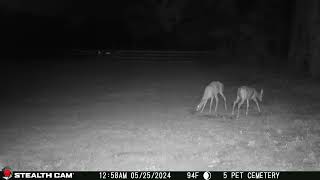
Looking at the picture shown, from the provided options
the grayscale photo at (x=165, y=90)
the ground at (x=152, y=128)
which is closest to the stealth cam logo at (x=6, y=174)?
the grayscale photo at (x=165, y=90)

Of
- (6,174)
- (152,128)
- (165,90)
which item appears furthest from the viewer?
(165,90)

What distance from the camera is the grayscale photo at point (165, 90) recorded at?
9.11m

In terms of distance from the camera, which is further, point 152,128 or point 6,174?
point 152,128

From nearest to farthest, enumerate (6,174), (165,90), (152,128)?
(6,174)
(152,128)
(165,90)

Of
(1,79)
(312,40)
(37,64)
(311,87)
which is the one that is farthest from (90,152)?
(37,64)

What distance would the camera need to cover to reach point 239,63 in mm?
Answer: 32875

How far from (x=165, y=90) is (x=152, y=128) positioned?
7981mm

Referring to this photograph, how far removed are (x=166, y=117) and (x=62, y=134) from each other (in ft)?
11.5

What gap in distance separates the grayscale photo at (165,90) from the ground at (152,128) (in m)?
0.04

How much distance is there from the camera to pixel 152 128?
11.7 m


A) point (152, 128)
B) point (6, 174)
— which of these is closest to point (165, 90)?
point (152, 128)

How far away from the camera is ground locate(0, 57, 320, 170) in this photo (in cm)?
866

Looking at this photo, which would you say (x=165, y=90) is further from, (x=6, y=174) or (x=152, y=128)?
(x=6, y=174)

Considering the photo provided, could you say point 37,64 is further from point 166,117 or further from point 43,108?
point 166,117
